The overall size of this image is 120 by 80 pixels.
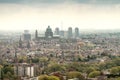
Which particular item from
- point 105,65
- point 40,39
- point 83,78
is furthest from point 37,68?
point 40,39

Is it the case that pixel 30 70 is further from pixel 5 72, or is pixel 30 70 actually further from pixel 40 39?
pixel 40 39

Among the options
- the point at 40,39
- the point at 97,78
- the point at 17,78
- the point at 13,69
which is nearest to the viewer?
the point at 97,78

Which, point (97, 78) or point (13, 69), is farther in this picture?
point (13, 69)

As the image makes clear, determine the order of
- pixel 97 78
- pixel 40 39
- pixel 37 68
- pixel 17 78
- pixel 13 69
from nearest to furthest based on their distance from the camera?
1. pixel 97 78
2. pixel 17 78
3. pixel 13 69
4. pixel 37 68
5. pixel 40 39

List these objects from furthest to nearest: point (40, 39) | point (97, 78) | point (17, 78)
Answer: point (40, 39) < point (17, 78) < point (97, 78)

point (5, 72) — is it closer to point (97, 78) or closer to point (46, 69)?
point (46, 69)

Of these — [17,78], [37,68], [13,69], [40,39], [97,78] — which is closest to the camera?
[97,78]

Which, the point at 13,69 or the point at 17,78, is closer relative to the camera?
the point at 17,78

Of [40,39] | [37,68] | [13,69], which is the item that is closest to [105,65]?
[37,68]
